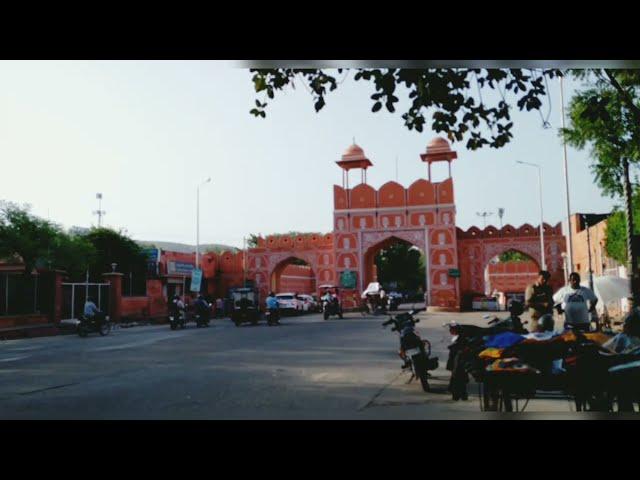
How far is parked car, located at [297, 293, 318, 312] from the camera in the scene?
32.6 meters

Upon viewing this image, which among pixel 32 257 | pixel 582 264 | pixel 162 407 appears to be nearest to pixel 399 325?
pixel 162 407

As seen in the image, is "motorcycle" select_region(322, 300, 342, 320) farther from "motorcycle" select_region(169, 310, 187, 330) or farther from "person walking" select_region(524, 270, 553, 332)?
"person walking" select_region(524, 270, 553, 332)

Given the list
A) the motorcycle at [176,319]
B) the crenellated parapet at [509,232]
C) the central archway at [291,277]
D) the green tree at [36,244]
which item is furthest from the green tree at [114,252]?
the crenellated parapet at [509,232]

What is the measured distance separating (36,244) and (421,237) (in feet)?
66.4

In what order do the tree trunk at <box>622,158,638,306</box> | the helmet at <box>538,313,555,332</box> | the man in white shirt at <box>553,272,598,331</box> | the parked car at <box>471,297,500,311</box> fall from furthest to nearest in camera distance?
the parked car at <box>471,297,500,311</box>
the tree trunk at <box>622,158,638,306</box>
the man in white shirt at <box>553,272,598,331</box>
the helmet at <box>538,313,555,332</box>

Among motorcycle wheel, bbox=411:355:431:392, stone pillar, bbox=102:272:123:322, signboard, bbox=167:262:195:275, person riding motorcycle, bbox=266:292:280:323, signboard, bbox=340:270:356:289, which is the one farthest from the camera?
signboard, bbox=340:270:356:289

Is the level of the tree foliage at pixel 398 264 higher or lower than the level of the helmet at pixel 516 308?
higher

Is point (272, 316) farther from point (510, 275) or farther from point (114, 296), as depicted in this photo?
point (510, 275)

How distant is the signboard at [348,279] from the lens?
33688mm

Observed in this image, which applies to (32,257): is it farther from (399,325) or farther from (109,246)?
(399,325)

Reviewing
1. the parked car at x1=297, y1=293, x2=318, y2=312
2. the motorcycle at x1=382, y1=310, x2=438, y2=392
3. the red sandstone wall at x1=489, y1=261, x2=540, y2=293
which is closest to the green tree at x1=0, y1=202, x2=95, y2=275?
the parked car at x1=297, y1=293, x2=318, y2=312

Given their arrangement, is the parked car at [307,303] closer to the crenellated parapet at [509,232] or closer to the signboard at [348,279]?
the signboard at [348,279]

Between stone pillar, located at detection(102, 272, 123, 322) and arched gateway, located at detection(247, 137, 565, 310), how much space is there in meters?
14.1

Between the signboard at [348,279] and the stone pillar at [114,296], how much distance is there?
14.0 metres
